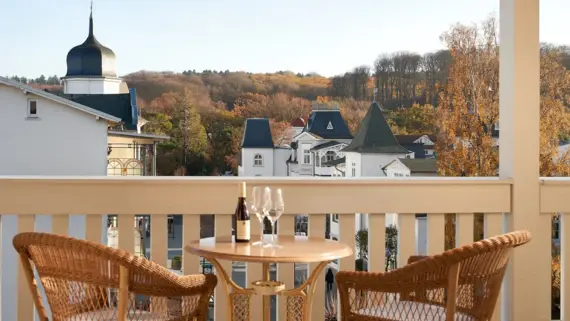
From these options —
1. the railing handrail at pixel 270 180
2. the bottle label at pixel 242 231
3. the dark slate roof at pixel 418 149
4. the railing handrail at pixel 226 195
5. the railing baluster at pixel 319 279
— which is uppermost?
the dark slate roof at pixel 418 149

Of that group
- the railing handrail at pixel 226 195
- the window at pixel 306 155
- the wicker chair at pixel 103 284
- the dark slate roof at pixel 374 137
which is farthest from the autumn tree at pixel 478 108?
the wicker chair at pixel 103 284

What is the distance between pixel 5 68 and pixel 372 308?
4644mm

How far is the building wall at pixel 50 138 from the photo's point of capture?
5.06 meters

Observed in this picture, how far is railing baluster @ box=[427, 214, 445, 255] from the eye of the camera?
2.75 m

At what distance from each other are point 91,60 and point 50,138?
761 millimetres

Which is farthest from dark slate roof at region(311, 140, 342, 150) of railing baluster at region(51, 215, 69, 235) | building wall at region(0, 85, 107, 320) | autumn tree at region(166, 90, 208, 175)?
railing baluster at region(51, 215, 69, 235)

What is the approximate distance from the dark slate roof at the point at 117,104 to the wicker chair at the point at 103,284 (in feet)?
9.90

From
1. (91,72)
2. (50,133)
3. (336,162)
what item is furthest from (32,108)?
(336,162)

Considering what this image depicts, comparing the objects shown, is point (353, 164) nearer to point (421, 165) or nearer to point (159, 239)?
point (421, 165)

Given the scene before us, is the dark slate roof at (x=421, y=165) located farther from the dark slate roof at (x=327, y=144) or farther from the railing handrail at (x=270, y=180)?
the railing handrail at (x=270, y=180)

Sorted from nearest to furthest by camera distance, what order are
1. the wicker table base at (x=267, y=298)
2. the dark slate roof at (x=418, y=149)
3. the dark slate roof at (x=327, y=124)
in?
1. the wicker table base at (x=267, y=298)
2. the dark slate roof at (x=327, y=124)
3. the dark slate roof at (x=418, y=149)

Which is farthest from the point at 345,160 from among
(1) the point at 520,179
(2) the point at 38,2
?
(2) the point at 38,2

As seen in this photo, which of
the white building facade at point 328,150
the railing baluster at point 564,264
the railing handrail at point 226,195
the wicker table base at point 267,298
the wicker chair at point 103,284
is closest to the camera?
the wicker chair at point 103,284

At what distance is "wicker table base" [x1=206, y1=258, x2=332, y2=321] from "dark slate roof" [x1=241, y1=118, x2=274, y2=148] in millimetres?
2299
